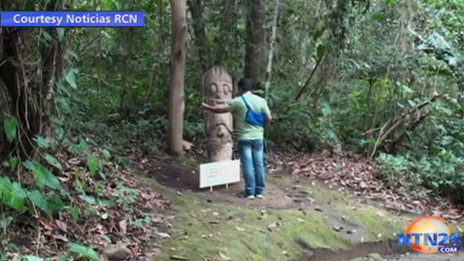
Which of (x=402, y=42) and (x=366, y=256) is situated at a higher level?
(x=402, y=42)

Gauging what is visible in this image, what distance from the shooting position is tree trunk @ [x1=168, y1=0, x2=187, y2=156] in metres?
7.50

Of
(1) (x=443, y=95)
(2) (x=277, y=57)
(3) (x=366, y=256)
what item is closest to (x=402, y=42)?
(1) (x=443, y=95)

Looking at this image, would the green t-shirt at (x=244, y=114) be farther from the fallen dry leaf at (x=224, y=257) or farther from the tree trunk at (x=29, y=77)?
the tree trunk at (x=29, y=77)

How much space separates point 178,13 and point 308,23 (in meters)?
2.74

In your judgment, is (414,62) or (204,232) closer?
(204,232)

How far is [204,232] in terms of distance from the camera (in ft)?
17.0

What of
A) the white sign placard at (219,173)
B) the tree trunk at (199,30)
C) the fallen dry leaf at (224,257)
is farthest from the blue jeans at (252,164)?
the tree trunk at (199,30)

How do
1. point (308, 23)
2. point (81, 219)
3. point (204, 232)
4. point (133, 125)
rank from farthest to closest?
point (308, 23), point (133, 125), point (204, 232), point (81, 219)

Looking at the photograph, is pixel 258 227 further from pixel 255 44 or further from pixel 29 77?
pixel 255 44

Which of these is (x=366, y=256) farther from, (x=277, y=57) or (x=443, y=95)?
(x=277, y=57)

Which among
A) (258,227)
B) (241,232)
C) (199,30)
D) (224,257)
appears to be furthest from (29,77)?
(199,30)

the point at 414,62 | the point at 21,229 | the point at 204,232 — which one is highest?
the point at 414,62

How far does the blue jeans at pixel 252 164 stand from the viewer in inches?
259

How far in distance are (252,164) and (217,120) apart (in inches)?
38.1
